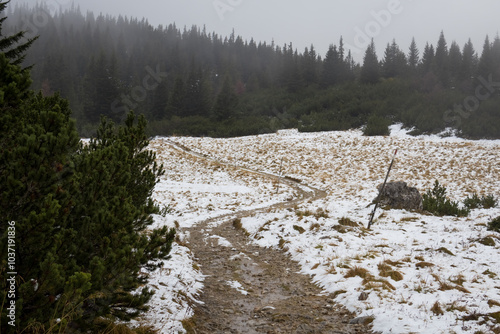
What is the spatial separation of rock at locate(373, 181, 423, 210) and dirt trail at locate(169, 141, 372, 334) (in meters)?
6.51

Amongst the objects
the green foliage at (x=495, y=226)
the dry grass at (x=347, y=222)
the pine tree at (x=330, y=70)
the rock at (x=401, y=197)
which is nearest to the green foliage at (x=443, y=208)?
the rock at (x=401, y=197)

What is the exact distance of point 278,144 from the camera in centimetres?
3397

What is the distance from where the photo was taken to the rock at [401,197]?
12492 millimetres

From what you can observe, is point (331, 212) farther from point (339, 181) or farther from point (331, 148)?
point (331, 148)

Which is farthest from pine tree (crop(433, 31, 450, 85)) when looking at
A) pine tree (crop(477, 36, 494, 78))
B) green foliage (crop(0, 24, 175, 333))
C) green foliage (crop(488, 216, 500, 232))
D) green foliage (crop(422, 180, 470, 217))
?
green foliage (crop(0, 24, 175, 333))

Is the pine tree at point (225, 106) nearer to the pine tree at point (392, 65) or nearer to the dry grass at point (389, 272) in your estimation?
the pine tree at point (392, 65)

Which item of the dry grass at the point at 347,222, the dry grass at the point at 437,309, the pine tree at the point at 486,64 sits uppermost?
the pine tree at the point at 486,64

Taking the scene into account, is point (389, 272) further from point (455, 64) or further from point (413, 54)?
point (413, 54)

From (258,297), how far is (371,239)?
451cm

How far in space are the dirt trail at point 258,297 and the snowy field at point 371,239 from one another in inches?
11.4

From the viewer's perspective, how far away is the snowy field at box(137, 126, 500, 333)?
4.72 meters

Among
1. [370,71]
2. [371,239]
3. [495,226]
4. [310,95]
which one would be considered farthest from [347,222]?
[370,71]

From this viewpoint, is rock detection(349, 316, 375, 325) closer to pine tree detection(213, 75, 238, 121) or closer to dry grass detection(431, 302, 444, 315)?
dry grass detection(431, 302, 444, 315)

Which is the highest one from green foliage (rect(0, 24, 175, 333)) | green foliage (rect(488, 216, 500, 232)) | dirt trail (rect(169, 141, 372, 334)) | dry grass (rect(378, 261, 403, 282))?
green foliage (rect(0, 24, 175, 333))
